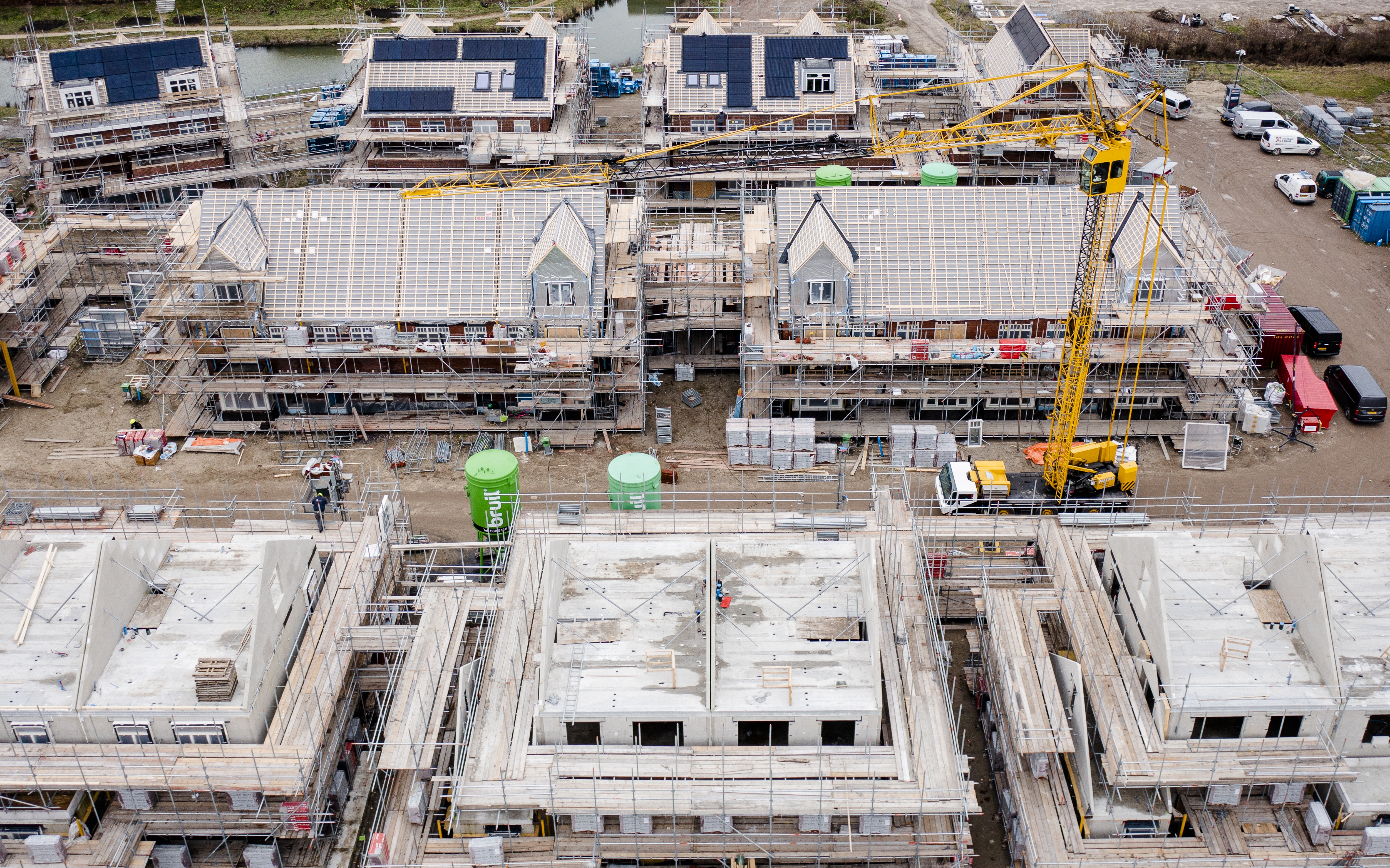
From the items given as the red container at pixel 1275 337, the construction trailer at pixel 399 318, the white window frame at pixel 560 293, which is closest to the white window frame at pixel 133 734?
the construction trailer at pixel 399 318

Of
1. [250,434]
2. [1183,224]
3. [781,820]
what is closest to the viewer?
[781,820]

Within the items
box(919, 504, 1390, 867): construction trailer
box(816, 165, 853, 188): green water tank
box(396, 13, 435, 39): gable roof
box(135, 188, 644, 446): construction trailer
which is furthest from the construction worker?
box(396, 13, 435, 39): gable roof

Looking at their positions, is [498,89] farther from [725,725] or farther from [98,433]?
[725,725]

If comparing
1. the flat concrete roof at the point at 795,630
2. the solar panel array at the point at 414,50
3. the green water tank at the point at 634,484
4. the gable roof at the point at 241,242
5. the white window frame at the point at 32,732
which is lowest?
the white window frame at the point at 32,732

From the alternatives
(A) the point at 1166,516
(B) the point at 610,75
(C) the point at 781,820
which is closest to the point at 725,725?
(C) the point at 781,820

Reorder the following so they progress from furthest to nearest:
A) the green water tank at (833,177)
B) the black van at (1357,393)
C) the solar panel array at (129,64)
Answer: the solar panel array at (129,64) → the green water tank at (833,177) → the black van at (1357,393)

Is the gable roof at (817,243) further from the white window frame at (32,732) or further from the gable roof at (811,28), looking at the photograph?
the white window frame at (32,732)
